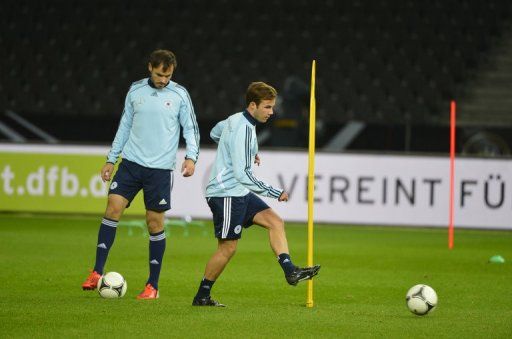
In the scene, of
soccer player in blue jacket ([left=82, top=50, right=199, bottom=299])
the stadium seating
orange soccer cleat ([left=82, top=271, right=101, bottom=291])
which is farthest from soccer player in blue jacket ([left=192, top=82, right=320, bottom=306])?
the stadium seating

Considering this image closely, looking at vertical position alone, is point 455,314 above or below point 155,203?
below

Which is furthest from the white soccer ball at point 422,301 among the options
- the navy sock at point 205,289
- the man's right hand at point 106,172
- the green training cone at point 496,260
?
the green training cone at point 496,260

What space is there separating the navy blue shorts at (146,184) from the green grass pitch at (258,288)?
0.80 m

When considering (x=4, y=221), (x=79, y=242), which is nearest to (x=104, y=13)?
(x=4, y=221)

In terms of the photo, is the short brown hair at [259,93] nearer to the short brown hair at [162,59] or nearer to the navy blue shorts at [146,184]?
the short brown hair at [162,59]

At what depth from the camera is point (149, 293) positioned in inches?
352

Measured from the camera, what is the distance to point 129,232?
16.3m

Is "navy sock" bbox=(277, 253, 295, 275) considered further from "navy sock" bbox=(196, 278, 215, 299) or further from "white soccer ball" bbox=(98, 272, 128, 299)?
"white soccer ball" bbox=(98, 272, 128, 299)

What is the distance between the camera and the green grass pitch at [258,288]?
739cm

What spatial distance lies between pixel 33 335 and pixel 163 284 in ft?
11.0

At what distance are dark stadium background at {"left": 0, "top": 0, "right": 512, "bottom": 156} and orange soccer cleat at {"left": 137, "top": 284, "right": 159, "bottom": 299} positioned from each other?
13600 millimetres

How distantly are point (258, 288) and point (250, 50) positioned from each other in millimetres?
14580

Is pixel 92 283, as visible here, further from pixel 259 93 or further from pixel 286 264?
pixel 259 93

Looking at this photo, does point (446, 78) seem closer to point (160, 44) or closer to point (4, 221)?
point (160, 44)
